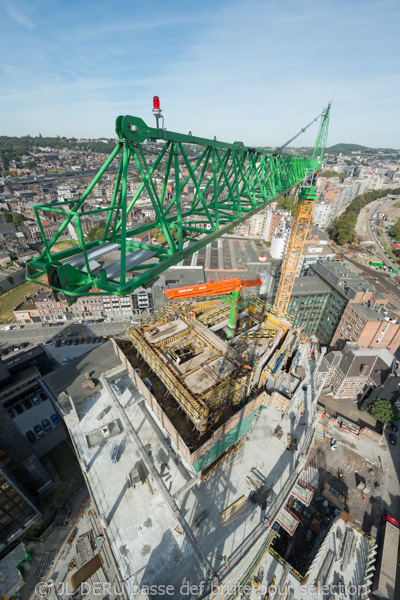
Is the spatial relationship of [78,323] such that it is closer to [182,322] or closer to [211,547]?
[182,322]

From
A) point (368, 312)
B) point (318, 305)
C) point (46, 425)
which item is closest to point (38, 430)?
point (46, 425)

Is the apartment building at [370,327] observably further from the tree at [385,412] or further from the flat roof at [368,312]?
the tree at [385,412]

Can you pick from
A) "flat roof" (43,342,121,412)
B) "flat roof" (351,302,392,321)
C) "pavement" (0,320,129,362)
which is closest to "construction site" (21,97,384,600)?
"flat roof" (43,342,121,412)

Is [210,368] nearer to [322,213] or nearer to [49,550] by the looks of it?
[49,550]

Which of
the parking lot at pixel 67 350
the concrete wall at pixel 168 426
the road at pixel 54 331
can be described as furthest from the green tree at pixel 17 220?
the concrete wall at pixel 168 426

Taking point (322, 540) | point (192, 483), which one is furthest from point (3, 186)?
point (322, 540)
